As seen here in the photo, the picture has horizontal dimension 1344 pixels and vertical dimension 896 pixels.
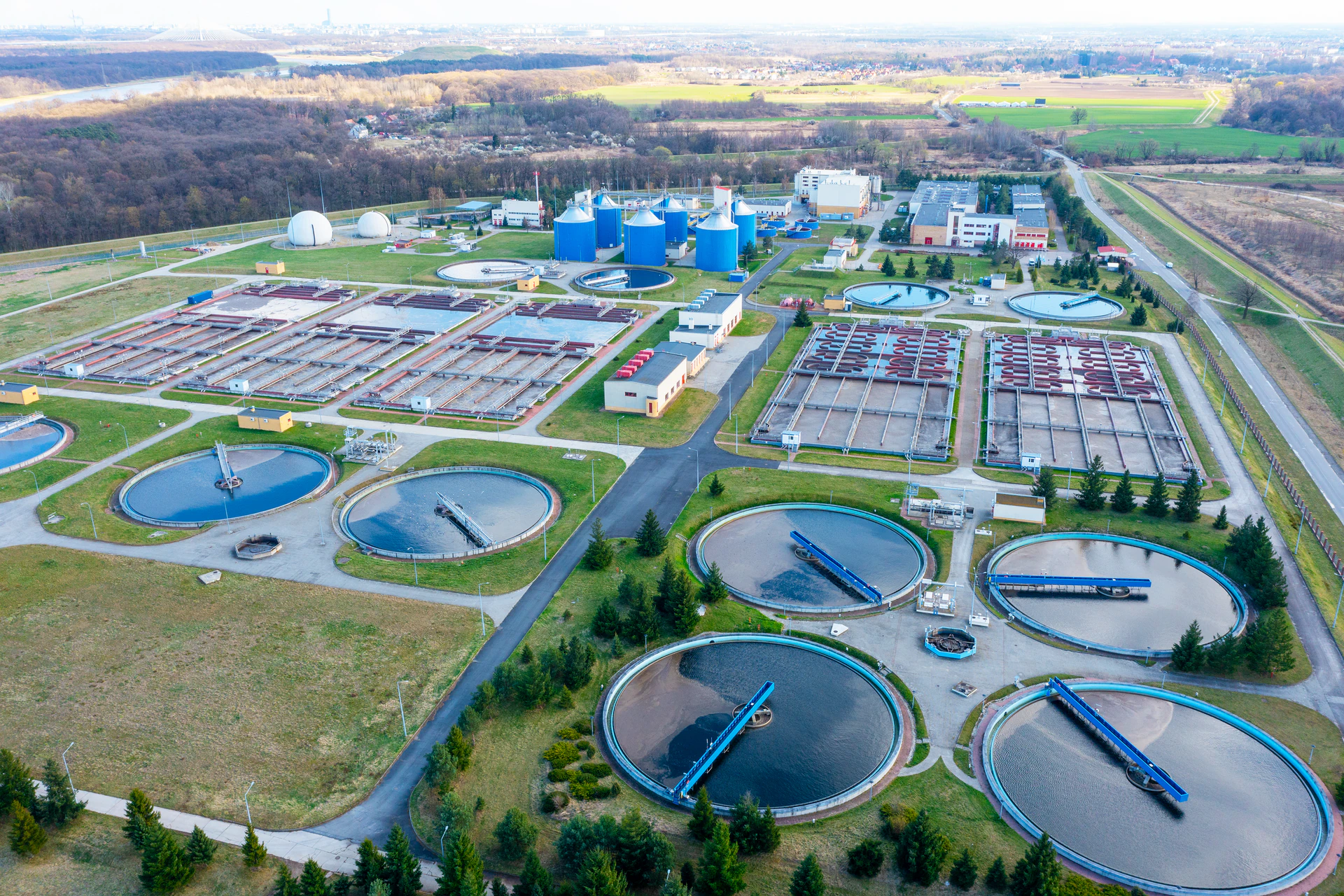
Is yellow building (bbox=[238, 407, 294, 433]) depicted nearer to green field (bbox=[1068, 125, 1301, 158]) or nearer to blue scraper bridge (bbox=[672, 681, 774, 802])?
blue scraper bridge (bbox=[672, 681, 774, 802])

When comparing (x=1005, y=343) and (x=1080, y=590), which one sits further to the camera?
(x=1005, y=343)

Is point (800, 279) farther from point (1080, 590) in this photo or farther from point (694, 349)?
point (1080, 590)

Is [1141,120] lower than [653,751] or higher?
higher

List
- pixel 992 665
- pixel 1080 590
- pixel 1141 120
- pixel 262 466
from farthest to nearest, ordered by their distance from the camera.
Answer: pixel 1141 120 < pixel 262 466 < pixel 1080 590 < pixel 992 665

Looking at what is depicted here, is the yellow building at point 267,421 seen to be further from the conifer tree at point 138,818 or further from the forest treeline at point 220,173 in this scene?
the forest treeline at point 220,173

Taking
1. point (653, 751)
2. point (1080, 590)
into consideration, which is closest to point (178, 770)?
point (653, 751)

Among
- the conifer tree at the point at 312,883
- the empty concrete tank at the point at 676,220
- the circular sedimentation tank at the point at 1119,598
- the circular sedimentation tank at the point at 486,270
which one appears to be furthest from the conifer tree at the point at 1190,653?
the empty concrete tank at the point at 676,220

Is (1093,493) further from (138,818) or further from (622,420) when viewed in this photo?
(138,818)

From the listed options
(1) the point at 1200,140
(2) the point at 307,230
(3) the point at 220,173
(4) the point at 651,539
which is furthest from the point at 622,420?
(1) the point at 1200,140
